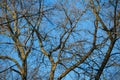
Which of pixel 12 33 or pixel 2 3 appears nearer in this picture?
pixel 2 3

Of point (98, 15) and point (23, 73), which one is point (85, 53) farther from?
point (23, 73)

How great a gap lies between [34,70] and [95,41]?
3484 millimetres

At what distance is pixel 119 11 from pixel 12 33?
209 inches

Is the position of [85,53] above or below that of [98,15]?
below

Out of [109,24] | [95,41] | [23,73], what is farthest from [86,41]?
[23,73]

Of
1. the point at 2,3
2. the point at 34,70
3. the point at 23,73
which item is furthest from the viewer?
the point at 34,70

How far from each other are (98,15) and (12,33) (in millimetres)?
4362

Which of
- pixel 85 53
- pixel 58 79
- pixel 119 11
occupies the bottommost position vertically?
pixel 58 79

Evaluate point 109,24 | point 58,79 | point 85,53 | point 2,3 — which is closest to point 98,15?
point 109,24

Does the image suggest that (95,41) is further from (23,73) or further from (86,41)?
(23,73)

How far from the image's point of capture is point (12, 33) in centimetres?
1520

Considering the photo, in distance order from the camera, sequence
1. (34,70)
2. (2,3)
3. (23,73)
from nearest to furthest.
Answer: (2,3) < (23,73) < (34,70)

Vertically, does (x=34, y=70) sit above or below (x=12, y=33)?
below

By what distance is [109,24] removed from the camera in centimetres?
1516
